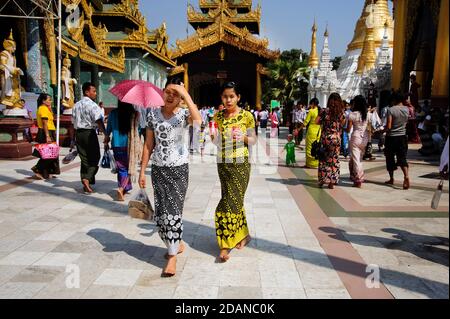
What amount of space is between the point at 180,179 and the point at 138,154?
2484 millimetres

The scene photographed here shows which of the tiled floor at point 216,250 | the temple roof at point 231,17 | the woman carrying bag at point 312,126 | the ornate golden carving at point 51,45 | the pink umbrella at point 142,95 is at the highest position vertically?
the temple roof at point 231,17

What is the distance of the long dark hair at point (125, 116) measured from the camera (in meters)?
5.48

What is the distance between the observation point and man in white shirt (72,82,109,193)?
6.26m

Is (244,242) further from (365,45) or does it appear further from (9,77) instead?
(365,45)

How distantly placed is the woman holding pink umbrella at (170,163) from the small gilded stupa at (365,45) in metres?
20.1

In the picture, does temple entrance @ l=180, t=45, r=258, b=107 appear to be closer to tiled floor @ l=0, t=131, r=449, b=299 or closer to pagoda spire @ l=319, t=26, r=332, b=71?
pagoda spire @ l=319, t=26, r=332, b=71

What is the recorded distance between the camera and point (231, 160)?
3686 mm

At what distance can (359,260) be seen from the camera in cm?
363

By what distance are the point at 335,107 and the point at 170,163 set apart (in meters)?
4.23

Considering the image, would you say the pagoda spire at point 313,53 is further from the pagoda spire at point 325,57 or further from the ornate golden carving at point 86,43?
the ornate golden carving at point 86,43

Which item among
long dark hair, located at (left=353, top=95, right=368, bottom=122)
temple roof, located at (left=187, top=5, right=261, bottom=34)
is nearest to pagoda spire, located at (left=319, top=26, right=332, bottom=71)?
temple roof, located at (left=187, top=5, right=261, bottom=34)

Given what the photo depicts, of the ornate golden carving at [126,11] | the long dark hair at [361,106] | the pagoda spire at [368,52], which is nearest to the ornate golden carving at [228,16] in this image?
the ornate golden carving at [126,11]
